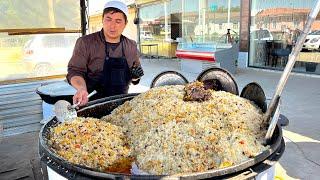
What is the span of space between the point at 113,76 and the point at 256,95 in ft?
4.40

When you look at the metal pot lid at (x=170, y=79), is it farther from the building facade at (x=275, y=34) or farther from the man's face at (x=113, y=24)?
the building facade at (x=275, y=34)

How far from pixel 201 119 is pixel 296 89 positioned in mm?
7367

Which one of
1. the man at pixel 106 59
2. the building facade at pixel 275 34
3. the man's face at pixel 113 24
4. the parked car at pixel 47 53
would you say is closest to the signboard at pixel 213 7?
the building facade at pixel 275 34

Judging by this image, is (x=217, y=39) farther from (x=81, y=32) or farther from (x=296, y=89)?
(x=81, y=32)

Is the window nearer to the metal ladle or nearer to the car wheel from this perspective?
the car wheel

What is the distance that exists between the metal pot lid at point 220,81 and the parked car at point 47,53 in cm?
350

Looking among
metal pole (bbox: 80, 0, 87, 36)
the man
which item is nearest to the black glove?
the man

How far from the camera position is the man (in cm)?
294

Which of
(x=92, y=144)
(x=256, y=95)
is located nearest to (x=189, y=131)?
(x=92, y=144)

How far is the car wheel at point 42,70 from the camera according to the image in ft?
18.0

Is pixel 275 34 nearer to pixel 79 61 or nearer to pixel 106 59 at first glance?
pixel 106 59

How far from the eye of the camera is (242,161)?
165 cm

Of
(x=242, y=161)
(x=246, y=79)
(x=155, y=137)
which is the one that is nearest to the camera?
(x=242, y=161)

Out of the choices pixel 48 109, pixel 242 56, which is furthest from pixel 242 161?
pixel 242 56
